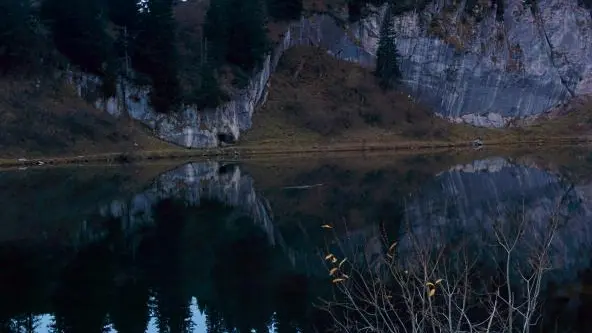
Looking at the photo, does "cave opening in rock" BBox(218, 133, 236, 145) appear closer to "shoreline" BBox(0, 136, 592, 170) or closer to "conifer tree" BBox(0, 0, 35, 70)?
"shoreline" BBox(0, 136, 592, 170)

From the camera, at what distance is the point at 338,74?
85.9 meters

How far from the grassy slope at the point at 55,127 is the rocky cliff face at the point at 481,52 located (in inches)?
801

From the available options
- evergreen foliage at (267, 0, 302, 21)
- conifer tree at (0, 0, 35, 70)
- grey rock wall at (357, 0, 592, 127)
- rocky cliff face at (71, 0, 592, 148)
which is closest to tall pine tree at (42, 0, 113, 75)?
conifer tree at (0, 0, 35, 70)

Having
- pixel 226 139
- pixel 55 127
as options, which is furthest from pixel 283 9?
pixel 55 127

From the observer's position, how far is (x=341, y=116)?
78.1 meters

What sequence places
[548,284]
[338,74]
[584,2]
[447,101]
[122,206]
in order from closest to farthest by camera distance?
[548,284] < [122,206] < [338,74] < [447,101] < [584,2]

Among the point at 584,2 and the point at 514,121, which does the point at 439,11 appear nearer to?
the point at 514,121

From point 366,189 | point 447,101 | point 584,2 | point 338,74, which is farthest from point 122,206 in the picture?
point 584,2

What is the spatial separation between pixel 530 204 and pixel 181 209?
16.5 metres

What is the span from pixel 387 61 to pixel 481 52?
56.5ft

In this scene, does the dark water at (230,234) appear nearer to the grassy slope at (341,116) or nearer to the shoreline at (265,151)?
the shoreline at (265,151)

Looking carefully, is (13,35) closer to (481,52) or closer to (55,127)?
(55,127)

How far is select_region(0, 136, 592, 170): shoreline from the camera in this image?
2244 inches

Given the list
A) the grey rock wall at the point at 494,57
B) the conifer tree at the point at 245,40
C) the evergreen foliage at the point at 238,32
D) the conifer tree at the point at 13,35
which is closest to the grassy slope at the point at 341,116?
the grey rock wall at the point at 494,57
